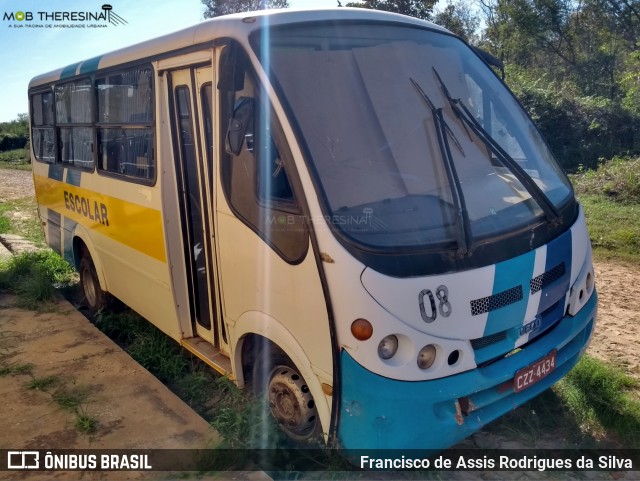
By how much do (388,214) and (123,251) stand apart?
3049 mm

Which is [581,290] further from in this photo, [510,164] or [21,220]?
[21,220]

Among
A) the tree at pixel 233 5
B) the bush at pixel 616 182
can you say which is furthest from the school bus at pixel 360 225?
the tree at pixel 233 5

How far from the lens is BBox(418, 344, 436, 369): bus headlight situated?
2.89m

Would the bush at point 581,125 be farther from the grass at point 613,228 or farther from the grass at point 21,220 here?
the grass at point 21,220

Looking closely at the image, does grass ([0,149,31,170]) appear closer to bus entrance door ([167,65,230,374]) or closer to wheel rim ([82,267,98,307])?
wheel rim ([82,267,98,307])

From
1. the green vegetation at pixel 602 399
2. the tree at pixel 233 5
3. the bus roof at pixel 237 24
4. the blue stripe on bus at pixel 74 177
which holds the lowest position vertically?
the green vegetation at pixel 602 399

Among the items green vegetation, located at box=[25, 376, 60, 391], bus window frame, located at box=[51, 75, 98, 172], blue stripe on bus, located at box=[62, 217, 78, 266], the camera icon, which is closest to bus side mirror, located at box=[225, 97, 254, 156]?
the camera icon

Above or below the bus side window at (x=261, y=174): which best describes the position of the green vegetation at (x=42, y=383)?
below

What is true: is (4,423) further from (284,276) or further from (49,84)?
(49,84)

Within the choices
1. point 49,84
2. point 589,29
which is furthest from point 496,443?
point 589,29

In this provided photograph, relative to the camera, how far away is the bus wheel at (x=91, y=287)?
6.29 m

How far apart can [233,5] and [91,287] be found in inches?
989

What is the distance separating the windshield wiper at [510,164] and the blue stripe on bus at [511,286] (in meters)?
0.38

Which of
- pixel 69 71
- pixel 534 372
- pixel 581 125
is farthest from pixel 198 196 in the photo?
pixel 581 125
